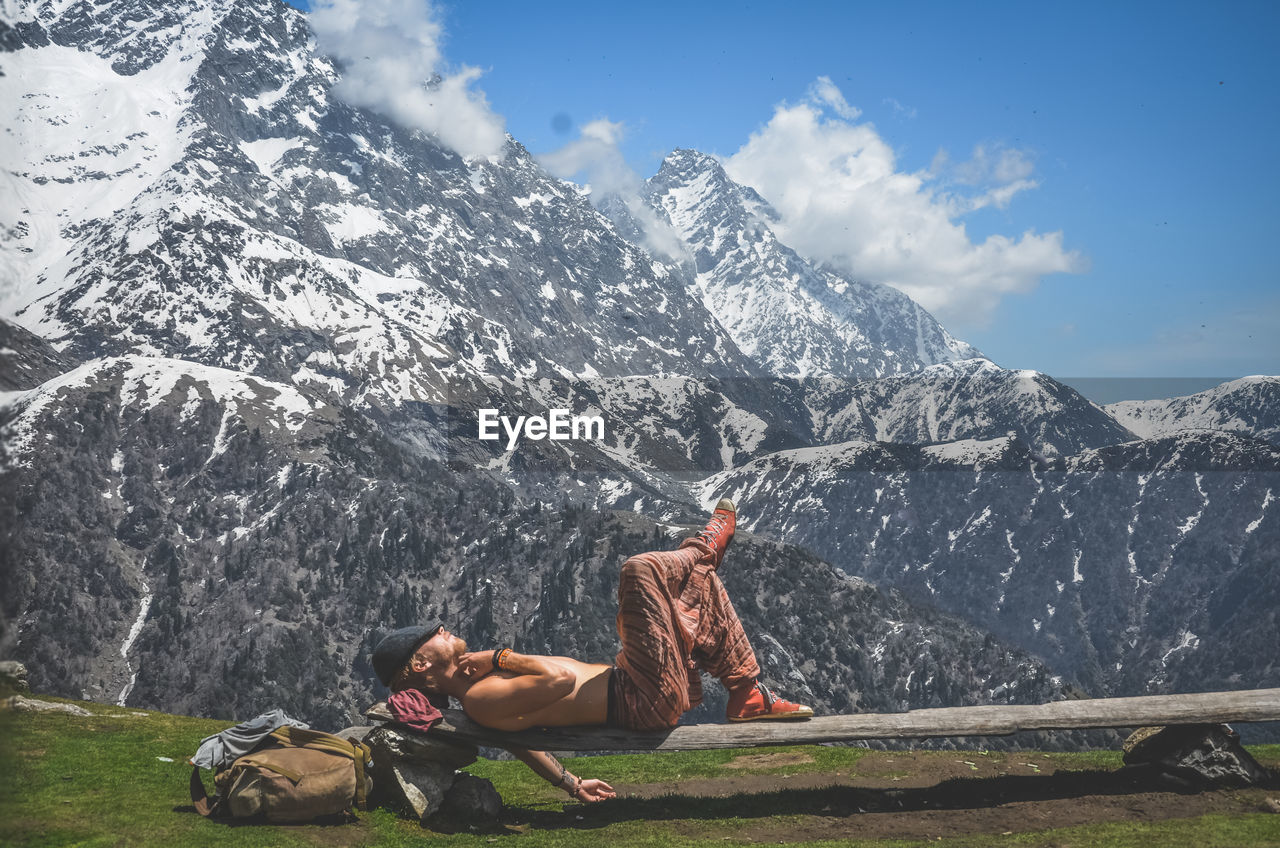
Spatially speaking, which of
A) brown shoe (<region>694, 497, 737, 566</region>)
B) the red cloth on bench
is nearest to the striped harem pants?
brown shoe (<region>694, 497, 737, 566</region>)

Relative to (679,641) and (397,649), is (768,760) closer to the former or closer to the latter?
(679,641)

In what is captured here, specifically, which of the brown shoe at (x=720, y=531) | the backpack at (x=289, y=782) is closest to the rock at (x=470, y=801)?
the backpack at (x=289, y=782)

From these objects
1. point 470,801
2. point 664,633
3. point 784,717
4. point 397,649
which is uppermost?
point 664,633

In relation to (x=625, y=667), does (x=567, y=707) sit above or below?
below

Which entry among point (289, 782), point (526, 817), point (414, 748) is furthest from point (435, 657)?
point (526, 817)

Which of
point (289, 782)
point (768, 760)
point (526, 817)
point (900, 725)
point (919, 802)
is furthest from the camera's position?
point (768, 760)

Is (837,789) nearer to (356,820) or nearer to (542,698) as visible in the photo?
(542,698)

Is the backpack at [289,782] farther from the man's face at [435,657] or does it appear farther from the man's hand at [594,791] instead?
the man's hand at [594,791]
